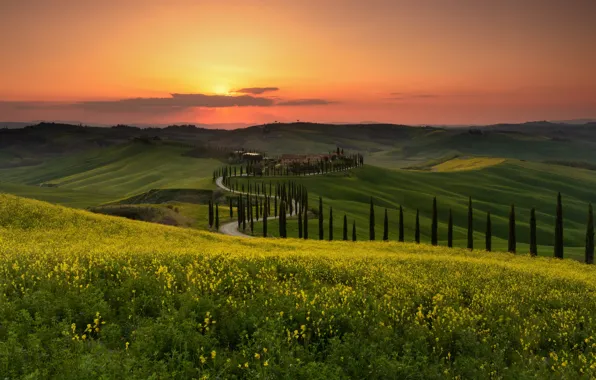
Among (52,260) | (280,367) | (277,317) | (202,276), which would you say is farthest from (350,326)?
(52,260)

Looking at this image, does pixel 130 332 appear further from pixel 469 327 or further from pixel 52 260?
pixel 469 327

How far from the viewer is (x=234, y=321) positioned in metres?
13.9

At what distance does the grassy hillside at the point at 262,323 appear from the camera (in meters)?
11.8

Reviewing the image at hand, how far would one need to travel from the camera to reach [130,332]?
1339cm

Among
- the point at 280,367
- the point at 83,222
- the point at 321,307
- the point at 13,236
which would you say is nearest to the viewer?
the point at 280,367

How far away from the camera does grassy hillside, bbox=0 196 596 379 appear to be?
1176 centimetres

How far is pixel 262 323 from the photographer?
560 inches

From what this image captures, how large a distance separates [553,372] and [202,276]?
42.3ft

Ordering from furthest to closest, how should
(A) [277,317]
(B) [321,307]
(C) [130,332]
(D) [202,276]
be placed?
(D) [202,276]
(B) [321,307]
(A) [277,317]
(C) [130,332]

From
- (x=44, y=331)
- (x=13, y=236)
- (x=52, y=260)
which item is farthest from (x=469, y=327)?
(x=13, y=236)

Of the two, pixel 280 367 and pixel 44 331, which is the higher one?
pixel 44 331

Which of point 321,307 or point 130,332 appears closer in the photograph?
point 130,332

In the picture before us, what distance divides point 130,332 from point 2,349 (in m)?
3.41

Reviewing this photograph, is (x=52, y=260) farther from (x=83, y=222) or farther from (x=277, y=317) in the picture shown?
(x=83, y=222)
